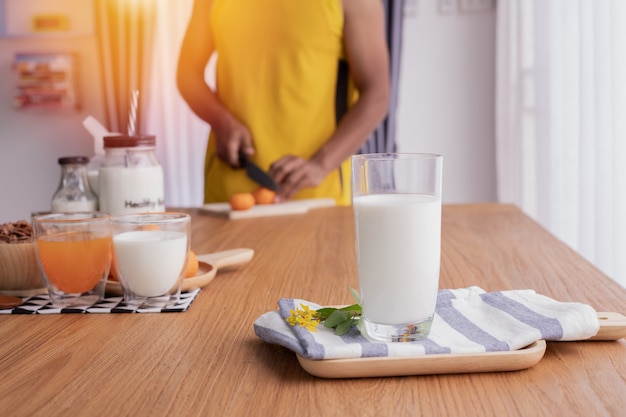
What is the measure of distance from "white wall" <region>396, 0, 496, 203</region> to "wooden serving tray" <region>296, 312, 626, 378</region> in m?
3.16

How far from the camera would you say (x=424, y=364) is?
2.14 ft

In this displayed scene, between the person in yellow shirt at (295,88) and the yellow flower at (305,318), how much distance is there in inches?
59.0

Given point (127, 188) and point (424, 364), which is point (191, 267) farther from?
point (424, 364)

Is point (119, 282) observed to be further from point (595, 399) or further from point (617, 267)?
point (617, 267)

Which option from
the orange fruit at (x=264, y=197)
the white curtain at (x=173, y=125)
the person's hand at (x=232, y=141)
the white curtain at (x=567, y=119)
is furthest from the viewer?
the white curtain at (x=173, y=125)

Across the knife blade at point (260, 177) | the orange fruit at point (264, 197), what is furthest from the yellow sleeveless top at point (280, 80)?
the orange fruit at point (264, 197)

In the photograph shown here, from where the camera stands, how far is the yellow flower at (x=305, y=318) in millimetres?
721

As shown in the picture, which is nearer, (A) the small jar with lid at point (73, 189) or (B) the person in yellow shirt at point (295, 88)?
(A) the small jar with lid at point (73, 189)

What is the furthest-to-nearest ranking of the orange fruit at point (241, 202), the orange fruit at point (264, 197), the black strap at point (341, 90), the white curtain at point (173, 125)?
the white curtain at point (173, 125)
the black strap at point (341, 90)
the orange fruit at point (264, 197)
the orange fruit at point (241, 202)

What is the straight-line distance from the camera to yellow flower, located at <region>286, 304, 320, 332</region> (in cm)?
72

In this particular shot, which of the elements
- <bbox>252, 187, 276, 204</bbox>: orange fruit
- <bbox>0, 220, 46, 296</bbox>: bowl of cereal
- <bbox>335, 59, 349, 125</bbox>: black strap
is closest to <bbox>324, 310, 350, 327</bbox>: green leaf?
<bbox>0, 220, 46, 296</bbox>: bowl of cereal

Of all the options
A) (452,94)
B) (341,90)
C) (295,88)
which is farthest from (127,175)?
(452,94)

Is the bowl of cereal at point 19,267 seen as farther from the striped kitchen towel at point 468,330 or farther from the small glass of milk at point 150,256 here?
the striped kitchen towel at point 468,330

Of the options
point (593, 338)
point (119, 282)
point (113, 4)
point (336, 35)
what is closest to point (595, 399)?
point (593, 338)
